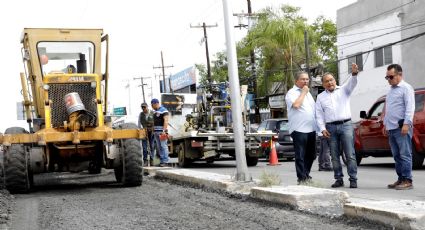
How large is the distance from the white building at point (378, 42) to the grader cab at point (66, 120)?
1721 centimetres

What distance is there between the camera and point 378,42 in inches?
1177

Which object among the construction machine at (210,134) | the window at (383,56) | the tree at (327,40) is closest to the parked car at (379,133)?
the construction machine at (210,134)

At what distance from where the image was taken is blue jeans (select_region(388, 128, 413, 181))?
28.3ft

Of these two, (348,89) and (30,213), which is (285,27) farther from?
(30,213)

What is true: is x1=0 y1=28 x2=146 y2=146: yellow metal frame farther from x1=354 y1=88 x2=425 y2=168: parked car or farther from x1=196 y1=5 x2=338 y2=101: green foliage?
x1=196 y1=5 x2=338 y2=101: green foliage

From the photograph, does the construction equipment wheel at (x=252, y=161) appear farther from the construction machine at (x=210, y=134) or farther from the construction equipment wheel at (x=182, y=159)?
the construction equipment wheel at (x=182, y=159)

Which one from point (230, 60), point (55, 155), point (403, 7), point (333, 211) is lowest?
point (333, 211)

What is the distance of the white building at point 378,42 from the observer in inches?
1090

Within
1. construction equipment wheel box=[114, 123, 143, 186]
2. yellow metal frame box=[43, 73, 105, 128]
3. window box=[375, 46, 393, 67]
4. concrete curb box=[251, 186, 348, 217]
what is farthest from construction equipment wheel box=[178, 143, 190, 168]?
window box=[375, 46, 393, 67]

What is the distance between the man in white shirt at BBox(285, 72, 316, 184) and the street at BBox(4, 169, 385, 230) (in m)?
1.17

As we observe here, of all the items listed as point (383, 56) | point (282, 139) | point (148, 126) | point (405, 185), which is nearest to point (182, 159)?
point (148, 126)

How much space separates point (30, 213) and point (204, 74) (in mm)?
57223

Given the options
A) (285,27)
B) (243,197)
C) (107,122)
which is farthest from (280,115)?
(243,197)

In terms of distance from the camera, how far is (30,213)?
7957mm
